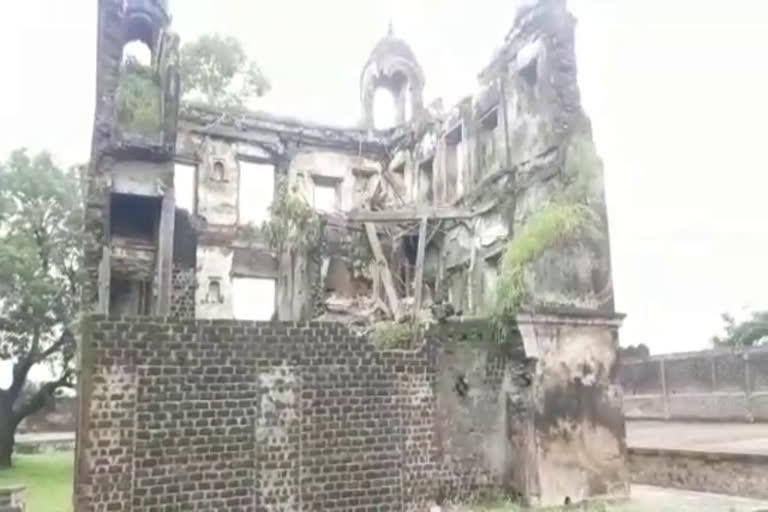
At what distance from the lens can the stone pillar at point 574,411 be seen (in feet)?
34.6

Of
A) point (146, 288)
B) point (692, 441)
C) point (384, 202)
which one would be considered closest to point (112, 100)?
point (146, 288)

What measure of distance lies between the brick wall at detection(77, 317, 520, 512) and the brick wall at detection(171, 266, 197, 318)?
8.91 metres

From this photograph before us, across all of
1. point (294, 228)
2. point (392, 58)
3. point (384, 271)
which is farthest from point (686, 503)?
point (392, 58)

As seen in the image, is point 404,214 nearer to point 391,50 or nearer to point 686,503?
point 686,503

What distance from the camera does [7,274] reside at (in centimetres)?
2170

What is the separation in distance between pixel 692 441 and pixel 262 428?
9.28 m

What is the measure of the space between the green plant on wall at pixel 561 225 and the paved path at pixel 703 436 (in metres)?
4.20

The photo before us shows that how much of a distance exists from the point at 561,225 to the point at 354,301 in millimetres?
7272

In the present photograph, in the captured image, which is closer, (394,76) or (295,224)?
(295,224)

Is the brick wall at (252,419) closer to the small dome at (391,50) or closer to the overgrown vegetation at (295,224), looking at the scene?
the overgrown vegetation at (295,224)

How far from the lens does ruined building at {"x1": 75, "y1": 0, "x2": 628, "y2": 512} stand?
752 centimetres

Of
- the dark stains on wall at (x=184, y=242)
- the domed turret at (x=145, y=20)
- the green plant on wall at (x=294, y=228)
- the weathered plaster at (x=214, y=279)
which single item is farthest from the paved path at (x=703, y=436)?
the domed turret at (x=145, y=20)

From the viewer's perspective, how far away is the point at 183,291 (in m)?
17.0

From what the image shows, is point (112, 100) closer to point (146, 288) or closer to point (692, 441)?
point (146, 288)
